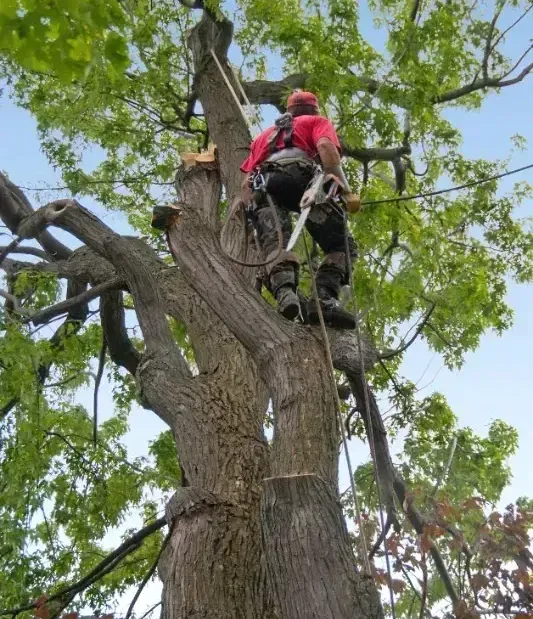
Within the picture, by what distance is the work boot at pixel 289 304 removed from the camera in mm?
3586

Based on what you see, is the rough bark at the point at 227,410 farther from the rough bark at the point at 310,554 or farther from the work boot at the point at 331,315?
the work boot at the point at 331,315

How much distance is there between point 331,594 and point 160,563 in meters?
1.53

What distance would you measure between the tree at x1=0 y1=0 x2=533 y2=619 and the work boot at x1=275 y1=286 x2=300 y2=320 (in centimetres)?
24

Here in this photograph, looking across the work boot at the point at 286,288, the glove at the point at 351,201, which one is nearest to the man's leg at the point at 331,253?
the glove at the point at 351,201

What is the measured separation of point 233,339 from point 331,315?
90 cm

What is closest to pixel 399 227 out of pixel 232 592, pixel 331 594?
pixel 232 592

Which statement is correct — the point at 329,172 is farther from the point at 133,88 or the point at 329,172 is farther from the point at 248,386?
the point at 133,88

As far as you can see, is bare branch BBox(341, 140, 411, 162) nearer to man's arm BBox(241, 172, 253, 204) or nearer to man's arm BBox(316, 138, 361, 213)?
man's arm BBox(241, 172, 253, 204)

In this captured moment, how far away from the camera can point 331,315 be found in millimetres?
3744

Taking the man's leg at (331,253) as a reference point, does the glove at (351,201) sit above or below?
above

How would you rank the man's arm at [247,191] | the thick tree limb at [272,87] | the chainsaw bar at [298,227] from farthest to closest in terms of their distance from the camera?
1. the thick tree limb at [272,87]
2. the man's arm at [247,191]
3. the chainsaw bar at [298,227]

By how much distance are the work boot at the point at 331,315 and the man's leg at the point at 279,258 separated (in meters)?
0.13

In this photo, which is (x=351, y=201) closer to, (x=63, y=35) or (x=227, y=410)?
(x=227, y=410)

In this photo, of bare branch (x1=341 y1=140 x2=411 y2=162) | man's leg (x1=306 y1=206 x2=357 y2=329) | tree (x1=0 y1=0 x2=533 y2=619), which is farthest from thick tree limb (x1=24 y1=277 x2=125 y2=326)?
bare branch (x1=341 y1=140 x2=411 y2=162)
